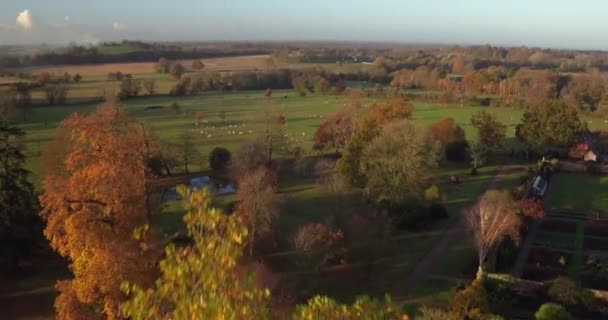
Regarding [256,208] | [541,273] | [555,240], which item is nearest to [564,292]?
[541,273]

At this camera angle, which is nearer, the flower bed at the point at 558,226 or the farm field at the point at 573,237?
the farm field at the point at 573,237

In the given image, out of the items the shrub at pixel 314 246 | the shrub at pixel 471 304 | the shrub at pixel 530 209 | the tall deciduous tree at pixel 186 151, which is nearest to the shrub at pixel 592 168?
the shrub at pixel 530 209

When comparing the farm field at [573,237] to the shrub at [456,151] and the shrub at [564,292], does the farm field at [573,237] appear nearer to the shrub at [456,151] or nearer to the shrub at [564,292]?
→ the shrub at [564,292]

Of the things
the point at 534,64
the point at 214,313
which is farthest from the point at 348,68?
the point at 214,313

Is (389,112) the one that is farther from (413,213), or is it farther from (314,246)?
(314,246)

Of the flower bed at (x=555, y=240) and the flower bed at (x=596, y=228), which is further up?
the flower bed at (x=596, y=228)

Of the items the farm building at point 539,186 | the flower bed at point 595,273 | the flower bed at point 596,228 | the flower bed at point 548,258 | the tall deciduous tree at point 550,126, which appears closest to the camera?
the flower bed at point 595,273
